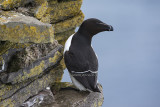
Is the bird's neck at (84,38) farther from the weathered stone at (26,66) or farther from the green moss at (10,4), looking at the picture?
the green moss at (10,4)

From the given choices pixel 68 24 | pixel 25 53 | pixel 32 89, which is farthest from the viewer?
pixel 68 24

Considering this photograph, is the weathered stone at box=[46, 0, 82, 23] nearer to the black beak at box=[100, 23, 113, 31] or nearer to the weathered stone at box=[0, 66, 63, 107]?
the weathered stone at box=[0, 66, 63, 107]

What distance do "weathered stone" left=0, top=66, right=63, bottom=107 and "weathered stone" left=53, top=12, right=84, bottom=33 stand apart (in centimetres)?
310

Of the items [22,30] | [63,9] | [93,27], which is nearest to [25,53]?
[22,30]

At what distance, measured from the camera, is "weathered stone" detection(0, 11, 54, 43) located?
4348 mm

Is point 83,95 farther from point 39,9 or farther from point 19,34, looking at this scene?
point 19,34

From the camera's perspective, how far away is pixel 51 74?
6.74 metres

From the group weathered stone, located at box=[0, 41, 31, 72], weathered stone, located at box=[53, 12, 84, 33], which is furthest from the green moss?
weathered stone, located at box=[53, 12, 84, 33]

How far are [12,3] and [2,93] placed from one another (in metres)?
1.63

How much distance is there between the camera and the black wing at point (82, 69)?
6406 millimetres

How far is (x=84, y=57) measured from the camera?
650 centimetres

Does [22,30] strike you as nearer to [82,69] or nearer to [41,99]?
[82,69]

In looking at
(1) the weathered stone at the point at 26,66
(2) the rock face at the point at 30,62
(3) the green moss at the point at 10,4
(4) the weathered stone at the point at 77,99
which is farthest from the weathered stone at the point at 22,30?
(4) the weathered stone at the point at 77,99

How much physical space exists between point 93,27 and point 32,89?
1855mm
